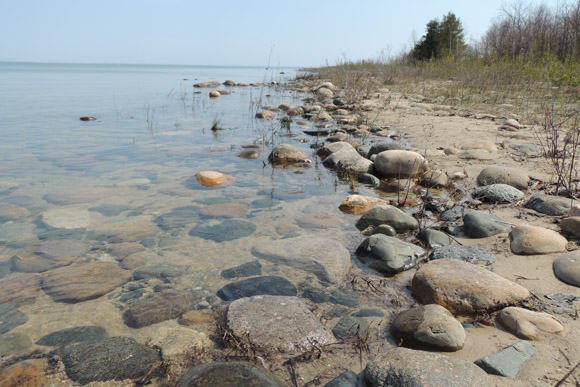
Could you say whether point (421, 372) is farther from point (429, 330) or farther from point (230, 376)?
point (230, 376)

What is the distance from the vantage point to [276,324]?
2455 mm

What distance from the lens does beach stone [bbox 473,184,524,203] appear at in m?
4.43

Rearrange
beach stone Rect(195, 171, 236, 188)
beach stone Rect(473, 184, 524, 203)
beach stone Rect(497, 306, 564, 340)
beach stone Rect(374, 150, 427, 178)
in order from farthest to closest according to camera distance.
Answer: beach stone Rect(374, 150, 427, 178) < beach stone Rect(195, 171, 236, 188) < beach stone Rect(473, 184, 524, 203) < beach stone Rect(497, 306, 564, 340)

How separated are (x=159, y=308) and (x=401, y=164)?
4303 mm

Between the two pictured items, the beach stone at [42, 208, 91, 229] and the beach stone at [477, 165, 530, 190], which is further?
the beach stone at [477, 165, 530, 190]

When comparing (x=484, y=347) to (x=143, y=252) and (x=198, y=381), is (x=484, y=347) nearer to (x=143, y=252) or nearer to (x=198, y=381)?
(x=198, y=381)

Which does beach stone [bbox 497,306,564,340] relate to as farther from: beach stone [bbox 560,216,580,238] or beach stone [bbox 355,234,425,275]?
beach stone [bbox 560,216,580,238]

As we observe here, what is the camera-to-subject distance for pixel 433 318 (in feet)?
7.44

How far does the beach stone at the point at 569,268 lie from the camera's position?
8.89 ft

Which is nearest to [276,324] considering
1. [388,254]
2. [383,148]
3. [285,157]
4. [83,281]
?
[388,254]

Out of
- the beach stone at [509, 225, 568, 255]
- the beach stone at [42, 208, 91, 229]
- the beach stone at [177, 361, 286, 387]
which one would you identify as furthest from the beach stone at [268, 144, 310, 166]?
the beach stone at [177, 361, 286, 387]

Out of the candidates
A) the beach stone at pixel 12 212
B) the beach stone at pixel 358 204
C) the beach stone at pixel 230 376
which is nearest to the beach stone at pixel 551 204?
the beach stone at pixel 358 204

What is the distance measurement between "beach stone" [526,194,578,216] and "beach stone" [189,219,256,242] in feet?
10.1

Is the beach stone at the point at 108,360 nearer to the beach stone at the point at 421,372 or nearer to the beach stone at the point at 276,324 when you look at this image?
the beach stone at the point at 276,324
